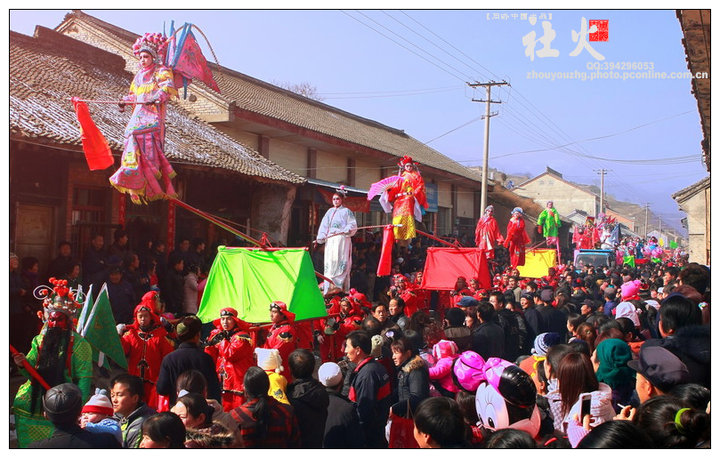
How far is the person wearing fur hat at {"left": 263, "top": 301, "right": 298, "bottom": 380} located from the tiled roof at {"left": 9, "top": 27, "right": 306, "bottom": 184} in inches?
150

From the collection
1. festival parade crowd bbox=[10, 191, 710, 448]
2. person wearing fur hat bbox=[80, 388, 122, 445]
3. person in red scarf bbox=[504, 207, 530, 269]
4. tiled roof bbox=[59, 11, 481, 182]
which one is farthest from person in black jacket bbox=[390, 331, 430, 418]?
tiled roof bbox=[59, 11, 481, 182]

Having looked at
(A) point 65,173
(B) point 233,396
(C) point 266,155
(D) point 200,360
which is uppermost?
(C) point 266,155

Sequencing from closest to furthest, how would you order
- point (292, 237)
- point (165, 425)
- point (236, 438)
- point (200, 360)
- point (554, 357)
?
point (165, 425), point (236, 438), point (554, 357), point (200, 360), point (292, 237)

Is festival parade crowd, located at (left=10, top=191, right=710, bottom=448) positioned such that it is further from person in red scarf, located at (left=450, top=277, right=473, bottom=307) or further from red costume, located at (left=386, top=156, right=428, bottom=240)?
person in red scarf, located at (left=450, top=277, right=473, bottom=307)

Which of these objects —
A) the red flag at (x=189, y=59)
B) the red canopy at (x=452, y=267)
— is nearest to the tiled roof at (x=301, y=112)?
the red canopy at (x=452, y=267)

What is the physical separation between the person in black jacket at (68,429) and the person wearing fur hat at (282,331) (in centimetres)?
212

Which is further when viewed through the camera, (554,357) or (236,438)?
(554,357)

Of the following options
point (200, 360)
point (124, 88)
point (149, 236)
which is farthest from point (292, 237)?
point (200, 360)

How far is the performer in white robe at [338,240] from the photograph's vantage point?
848 centimetres

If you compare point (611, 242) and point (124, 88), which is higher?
point (124, 88)

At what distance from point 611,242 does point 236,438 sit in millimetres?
18930

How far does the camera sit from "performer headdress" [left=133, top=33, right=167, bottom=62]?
20.6ft

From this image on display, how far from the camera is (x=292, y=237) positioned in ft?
46.2

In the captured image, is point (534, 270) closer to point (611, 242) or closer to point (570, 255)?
point (611, 242)
